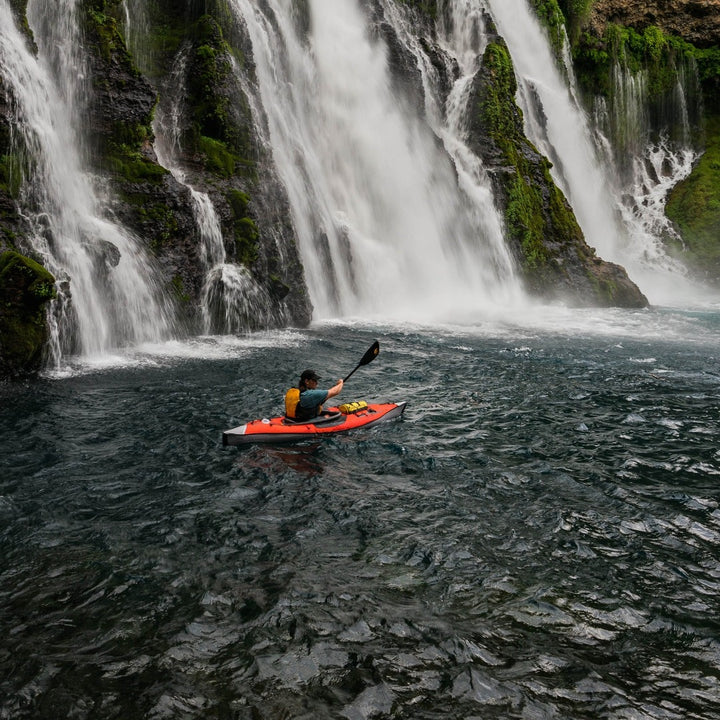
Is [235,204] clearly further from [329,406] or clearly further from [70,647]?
[70,647]

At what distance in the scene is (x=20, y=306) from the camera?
12219mm

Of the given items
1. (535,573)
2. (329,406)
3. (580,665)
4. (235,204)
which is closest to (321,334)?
(235,204)

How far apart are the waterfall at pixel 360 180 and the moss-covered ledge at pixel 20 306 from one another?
33.1ft

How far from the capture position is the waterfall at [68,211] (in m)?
14.0

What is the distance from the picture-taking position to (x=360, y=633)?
5.11 meters

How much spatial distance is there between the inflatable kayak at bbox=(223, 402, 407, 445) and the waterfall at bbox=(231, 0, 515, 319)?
36.1 feet

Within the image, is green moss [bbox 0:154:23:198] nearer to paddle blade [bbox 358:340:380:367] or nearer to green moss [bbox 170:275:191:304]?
green moss [bbox 170:275:191:304]

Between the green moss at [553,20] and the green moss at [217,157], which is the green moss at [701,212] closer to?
the green moss at [553,20]

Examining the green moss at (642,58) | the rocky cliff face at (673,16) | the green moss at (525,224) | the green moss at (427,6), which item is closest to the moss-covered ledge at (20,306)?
the green moss at (525,224)

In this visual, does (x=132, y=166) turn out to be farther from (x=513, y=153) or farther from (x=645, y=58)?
(x=645, y=58)

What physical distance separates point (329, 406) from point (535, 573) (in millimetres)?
6416

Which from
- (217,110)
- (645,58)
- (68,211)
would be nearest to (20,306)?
(68,211)

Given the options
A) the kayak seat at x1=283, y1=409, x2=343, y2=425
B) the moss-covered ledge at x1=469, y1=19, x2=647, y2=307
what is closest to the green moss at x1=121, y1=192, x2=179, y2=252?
the kayak seat at x1=283, y1=409, x2=343, y2=425

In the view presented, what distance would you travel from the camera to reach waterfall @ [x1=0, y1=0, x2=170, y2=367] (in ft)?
46.0
